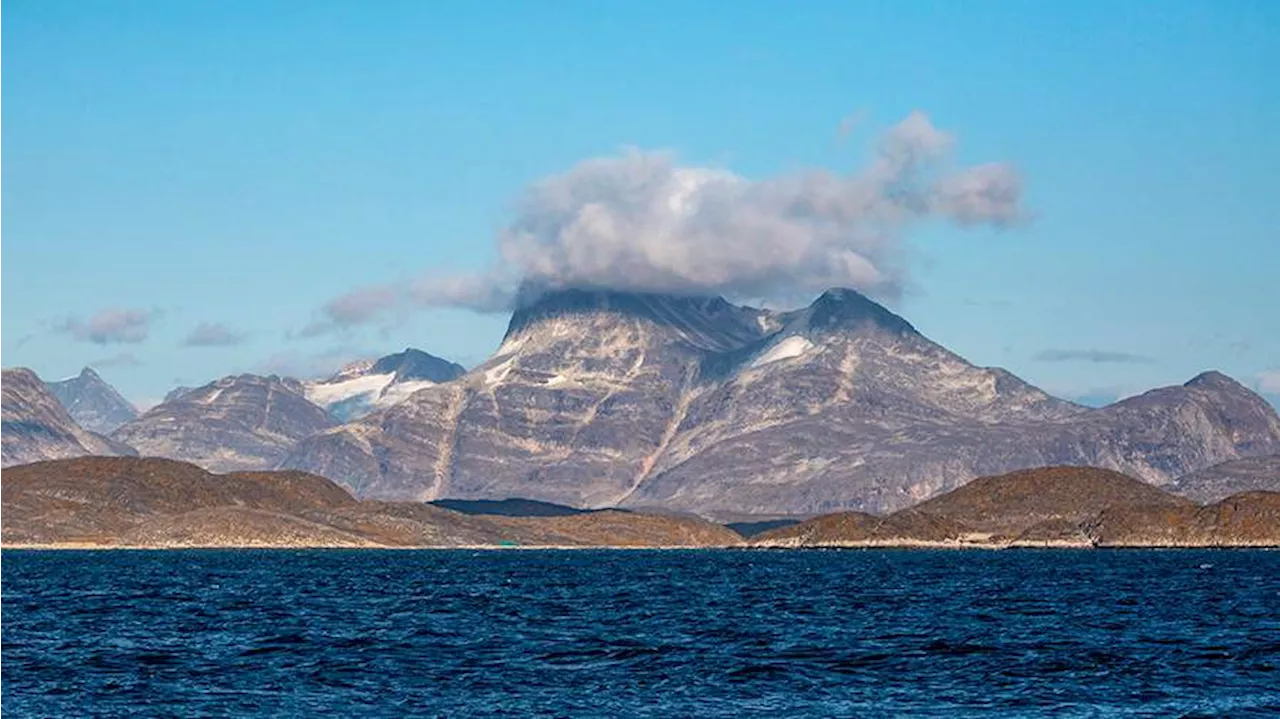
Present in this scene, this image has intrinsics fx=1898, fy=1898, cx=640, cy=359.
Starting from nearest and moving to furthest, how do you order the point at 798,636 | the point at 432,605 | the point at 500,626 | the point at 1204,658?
the point at 1204,658 < the point at 798,636 < the point at 500,626 < the point at 432,605

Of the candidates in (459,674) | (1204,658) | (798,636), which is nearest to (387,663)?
(459,674)

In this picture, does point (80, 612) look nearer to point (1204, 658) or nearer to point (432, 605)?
point (432, 605)

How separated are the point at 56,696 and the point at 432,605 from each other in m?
92.6

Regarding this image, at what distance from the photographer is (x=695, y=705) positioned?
327 ft

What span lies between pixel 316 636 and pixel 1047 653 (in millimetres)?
54046

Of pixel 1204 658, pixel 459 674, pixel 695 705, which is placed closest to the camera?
pixel 695 705

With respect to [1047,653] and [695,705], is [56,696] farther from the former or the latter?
[1047,653]

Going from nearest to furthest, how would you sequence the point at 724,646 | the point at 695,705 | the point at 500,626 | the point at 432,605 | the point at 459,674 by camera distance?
the point at 695,705
the point at 459,674
the point at 724,646
the point at 500,626
the point at 432,605

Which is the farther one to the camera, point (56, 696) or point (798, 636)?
point (798, 636)

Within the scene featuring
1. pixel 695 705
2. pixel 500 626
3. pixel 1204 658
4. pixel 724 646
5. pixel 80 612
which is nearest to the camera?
pixel 695 705

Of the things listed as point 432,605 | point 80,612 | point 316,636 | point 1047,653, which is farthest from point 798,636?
point 80,612

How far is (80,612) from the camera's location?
176750 millimetres

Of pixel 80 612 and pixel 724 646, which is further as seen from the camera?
pixel 80 612

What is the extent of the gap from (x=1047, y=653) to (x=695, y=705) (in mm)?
35785
